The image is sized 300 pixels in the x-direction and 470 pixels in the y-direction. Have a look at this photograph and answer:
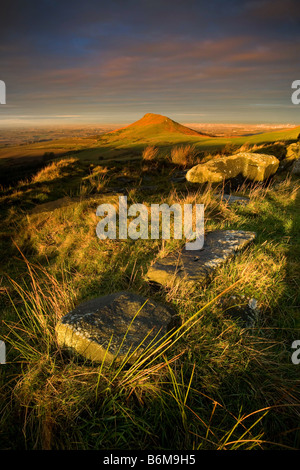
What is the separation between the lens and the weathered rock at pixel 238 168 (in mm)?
6985

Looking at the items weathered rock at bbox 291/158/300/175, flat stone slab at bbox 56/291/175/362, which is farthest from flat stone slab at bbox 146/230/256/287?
weathered rock at bbox 291/158/300/175

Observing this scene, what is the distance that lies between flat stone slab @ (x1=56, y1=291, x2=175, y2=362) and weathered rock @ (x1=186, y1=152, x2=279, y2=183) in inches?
228

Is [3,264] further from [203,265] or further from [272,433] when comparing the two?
[272,433]

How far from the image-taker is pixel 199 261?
2.75m

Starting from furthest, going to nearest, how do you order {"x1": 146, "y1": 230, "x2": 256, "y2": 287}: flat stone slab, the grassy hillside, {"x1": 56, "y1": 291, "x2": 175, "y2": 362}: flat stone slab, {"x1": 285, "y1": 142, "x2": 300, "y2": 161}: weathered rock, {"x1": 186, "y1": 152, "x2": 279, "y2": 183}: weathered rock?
{"x1": 285, "y1": 142, "x2": 300, "y2": 161}: weathered rock < {"x1": 186, "y1": 152, "x2": 279, "y2": 183}: weathered rock < {"x1": 146, "y1": 230, "x2": 256, "y2": 287}: flat stone slab < {"x1": 56, "y1": 291, "x2": 175, "y2": 362}: flat stone slab < the grassy hillside

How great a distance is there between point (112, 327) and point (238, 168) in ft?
21.8

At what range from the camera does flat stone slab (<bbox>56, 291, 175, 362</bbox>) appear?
155cm

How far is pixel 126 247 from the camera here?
3.54m

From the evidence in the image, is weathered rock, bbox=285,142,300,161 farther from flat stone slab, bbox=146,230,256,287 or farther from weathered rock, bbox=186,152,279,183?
flat stone slab, bbox=146,230,256,287

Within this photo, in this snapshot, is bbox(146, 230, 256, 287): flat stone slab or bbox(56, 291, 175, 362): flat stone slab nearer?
bbox(56, 291, 175, 362): flat stone slab

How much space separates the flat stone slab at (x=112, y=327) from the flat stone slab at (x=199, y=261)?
0.53 meters

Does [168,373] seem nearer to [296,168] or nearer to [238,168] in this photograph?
[238,168]

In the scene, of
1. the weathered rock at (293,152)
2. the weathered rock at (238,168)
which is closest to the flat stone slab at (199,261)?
the weathered rock at (238,168)
